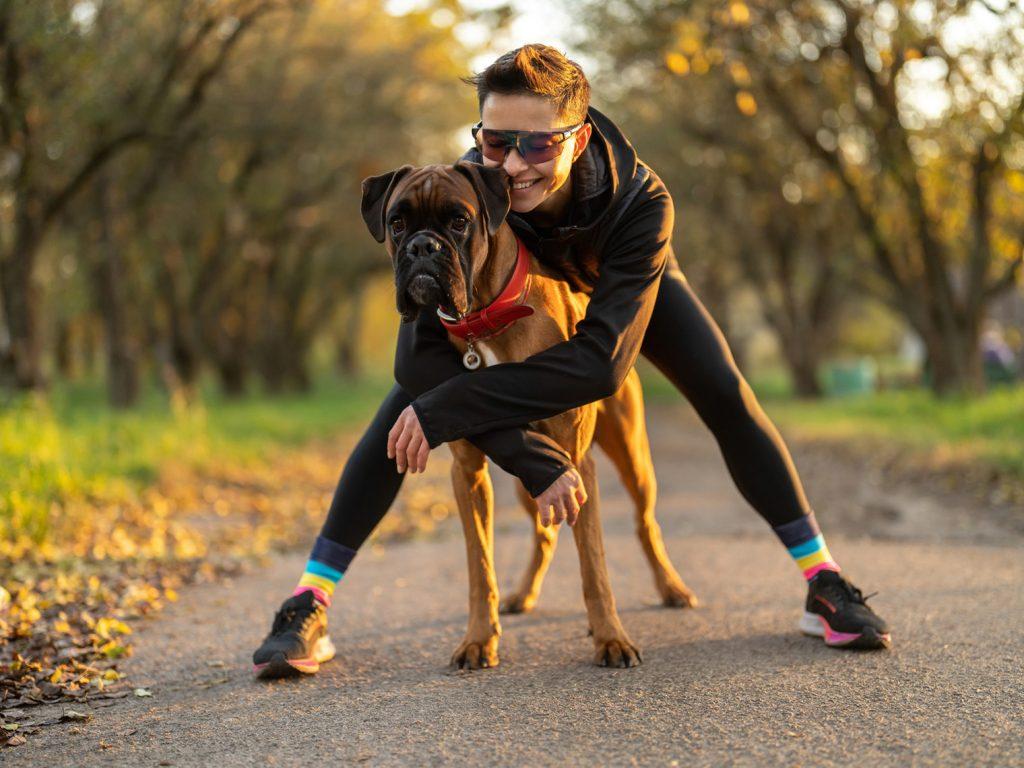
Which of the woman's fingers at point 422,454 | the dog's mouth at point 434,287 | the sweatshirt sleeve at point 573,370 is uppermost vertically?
the dog's mouth at point 434,287

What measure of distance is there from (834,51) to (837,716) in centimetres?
1234

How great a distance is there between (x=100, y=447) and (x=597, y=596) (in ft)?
22.4

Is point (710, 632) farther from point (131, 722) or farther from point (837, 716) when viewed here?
point (131, 722)

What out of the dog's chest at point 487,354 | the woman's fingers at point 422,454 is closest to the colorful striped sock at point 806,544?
the dog's chest at point 487,354

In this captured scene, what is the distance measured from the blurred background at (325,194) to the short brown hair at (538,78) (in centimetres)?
300

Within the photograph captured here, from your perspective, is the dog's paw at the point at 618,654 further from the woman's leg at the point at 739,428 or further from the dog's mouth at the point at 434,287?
the dog's mouth at the point at 434,287

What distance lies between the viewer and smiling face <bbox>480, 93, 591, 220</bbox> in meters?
3.75

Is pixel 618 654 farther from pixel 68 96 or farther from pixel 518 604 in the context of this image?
pixel 68 96

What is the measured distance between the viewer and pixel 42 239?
12398mm

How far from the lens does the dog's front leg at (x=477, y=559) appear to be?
3.96 metres

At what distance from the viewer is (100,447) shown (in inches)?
379

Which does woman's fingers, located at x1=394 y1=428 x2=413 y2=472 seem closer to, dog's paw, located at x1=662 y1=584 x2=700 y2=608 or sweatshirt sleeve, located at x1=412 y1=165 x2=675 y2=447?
sweatshirt sleeve, located at x1=412 y1=165 x2=675 y2=447

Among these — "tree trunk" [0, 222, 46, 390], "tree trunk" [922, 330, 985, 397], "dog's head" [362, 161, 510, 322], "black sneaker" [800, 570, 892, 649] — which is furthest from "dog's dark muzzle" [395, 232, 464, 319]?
"tree trunk" [922, 330, 985, 397]

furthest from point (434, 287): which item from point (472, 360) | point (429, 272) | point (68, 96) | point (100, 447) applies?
point (68, 96)
